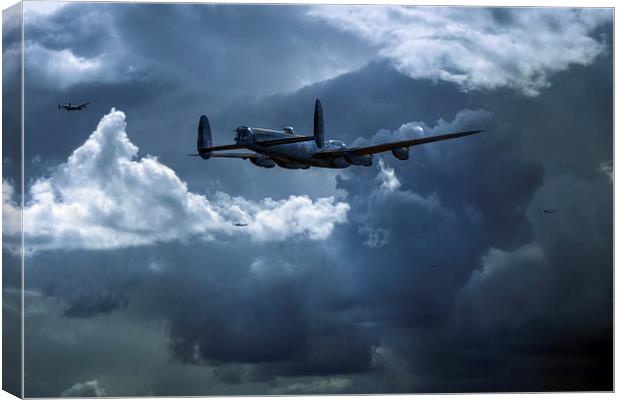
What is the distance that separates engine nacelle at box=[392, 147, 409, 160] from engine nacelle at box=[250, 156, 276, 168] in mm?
2509

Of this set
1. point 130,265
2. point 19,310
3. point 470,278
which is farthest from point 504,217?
point 19,310

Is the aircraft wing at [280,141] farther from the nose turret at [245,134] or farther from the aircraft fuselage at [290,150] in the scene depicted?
the nose turret at [245,134]

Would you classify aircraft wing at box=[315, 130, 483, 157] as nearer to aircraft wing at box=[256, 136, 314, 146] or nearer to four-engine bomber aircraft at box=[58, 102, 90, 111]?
aircraft wing at box=[256, 136, 314, 146]

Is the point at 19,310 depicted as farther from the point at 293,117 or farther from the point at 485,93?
the point at 485,93

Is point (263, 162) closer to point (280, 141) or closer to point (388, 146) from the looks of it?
point (280, 141)

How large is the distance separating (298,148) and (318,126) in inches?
61.1

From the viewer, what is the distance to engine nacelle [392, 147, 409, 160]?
93.7 ft

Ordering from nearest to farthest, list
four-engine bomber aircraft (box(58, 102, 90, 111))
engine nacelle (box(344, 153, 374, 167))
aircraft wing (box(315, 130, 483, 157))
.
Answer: four-engine bomber aircraft (box(58, 102, 90, 111))
aircraft wing (box(315, 130, 483, 157))
engine nacelle (box(344, 153, 374, 167))

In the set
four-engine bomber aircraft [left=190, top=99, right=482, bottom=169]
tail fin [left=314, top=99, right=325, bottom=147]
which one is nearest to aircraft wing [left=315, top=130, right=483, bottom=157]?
four-engine bomber aircraft [left=190, top=99, right=482, bottom=169]

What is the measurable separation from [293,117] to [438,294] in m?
4.71

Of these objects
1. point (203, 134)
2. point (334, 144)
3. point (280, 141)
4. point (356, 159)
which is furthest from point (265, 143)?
point (356, 159)

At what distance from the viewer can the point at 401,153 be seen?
2861cm

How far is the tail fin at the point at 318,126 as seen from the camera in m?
27.0

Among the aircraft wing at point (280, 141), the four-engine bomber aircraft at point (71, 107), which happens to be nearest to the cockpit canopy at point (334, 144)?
the aircraft wing at point (280, 141)
